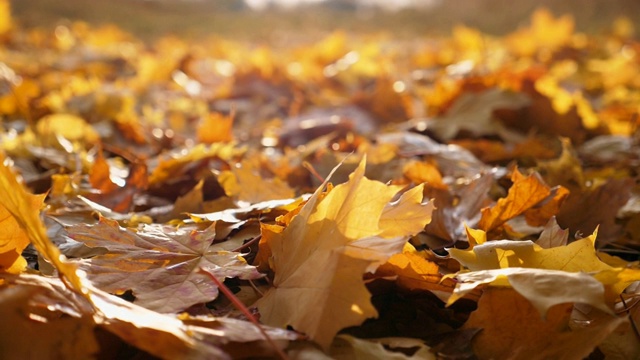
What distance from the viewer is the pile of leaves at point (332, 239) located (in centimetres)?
52

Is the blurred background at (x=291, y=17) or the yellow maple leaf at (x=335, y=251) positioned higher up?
the yellow maple leaf at (x=335, y=251)

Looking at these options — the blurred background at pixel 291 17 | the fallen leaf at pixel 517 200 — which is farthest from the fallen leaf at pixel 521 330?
the blurred background at pixel 291 17

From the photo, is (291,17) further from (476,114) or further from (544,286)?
(544,286)

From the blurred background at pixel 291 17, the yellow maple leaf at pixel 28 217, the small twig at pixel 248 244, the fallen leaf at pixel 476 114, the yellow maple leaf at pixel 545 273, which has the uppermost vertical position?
the yellow maple leaf at pixel 28 217

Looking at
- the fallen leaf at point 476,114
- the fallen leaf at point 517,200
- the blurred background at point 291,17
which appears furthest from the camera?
the blurred background at point 291,17

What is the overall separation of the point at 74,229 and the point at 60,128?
958 mm

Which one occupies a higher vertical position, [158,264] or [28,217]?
[28,217]

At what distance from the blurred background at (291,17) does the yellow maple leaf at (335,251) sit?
5944 millimetres

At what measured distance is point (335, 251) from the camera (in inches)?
21.4

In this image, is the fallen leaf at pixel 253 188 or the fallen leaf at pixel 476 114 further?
the fallen leaf at pixel 476 114

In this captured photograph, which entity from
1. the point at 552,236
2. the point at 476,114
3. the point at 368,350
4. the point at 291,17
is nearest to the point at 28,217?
the point at 368,350

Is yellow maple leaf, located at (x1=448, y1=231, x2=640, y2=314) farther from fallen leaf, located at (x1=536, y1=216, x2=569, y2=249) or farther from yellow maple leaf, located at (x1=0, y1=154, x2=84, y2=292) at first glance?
yellow maple leaf, located at (x1=0, y1=154, x2=84, y2=292)

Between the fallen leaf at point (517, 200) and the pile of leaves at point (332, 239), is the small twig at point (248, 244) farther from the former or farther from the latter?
the fallen leaf at point (517, 200)

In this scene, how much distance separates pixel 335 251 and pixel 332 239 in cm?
3
